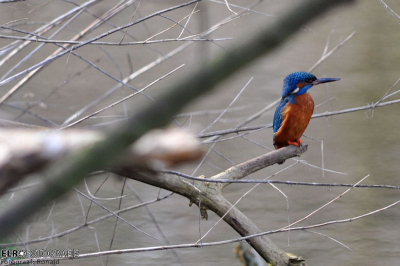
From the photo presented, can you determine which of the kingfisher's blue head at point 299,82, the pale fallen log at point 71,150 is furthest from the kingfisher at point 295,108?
the pale fallen log at point 71,150

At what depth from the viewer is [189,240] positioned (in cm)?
286

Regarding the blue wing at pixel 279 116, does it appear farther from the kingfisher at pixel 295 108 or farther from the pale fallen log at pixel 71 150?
the pale fallen log at pixel 71 150

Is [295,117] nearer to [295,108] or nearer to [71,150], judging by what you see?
[295,108]

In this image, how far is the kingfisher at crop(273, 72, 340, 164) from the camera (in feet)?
5.07

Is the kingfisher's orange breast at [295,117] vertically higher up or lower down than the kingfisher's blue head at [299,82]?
lower down

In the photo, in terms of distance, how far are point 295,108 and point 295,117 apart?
3 cm

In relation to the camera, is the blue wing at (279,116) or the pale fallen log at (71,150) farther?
the blue wing at (279,116)

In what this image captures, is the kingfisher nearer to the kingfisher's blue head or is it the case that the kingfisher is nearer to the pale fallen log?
the kingfisher's blue head

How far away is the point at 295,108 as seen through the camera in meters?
1.55

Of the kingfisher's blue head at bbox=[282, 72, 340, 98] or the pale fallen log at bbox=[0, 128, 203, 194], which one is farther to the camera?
the kingfisher's blue head at bbox=[282, 72, 340, 98]

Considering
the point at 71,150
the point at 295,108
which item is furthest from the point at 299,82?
the point at 71,150

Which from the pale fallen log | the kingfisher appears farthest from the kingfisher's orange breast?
the pale fallen log

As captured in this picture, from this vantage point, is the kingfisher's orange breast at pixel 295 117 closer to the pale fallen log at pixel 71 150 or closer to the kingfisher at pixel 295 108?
the kingfisher at pixel 295 108

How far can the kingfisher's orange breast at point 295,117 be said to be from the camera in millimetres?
1542
